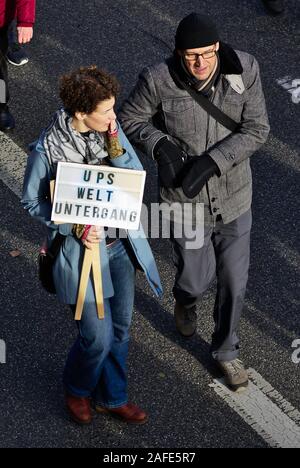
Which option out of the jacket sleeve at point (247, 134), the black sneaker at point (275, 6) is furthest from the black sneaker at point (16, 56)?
the jacket sleeve at point (247, 134)

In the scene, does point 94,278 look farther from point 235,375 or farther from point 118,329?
point 235,375

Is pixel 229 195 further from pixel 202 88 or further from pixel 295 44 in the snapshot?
pixel 295 44

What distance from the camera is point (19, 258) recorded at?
→ 23.1 feet

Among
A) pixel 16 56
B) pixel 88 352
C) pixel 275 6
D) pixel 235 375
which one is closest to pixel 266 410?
pixel 235 375

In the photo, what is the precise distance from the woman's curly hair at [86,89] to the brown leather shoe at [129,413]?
5.53 ft

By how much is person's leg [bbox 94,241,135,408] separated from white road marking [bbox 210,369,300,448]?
632mm

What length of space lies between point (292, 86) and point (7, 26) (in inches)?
87.5

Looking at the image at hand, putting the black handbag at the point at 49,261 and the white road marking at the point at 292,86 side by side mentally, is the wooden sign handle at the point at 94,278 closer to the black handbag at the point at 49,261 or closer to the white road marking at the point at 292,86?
the black handbag at the point at 49,261

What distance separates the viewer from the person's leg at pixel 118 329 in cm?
538

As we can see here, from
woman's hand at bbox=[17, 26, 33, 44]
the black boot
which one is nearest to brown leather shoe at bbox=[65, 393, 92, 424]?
the black boot

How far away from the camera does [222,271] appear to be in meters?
5.95

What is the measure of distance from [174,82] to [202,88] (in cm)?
15

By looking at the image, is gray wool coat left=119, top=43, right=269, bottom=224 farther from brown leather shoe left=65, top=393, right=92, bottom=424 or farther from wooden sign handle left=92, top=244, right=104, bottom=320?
brown leather shoe left=65, top=393, right=92, bottom=424

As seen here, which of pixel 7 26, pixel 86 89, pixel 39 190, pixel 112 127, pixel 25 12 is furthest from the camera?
pixel 7 26
